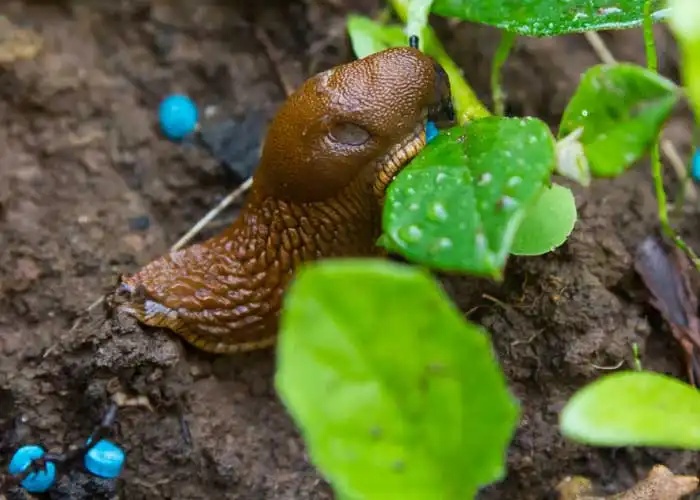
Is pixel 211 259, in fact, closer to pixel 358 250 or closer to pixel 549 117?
pixel 358 250

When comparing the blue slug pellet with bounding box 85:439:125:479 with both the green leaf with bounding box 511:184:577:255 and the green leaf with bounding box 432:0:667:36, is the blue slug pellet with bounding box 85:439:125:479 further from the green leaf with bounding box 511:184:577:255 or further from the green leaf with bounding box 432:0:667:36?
the green leaf with bounding box 432:0:667:36

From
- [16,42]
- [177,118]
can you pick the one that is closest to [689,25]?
[177,118]

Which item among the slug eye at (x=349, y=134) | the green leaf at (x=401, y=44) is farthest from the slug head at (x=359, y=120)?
the green leaf at (x=401, y=44)

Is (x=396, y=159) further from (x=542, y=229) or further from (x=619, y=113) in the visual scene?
(x=619, y=113)

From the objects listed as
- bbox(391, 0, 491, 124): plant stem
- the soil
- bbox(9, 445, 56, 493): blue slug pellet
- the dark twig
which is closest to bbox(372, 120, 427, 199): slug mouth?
bbox(391, 0, 491, 124): plant stem

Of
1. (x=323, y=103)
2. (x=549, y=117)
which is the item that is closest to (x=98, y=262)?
(x=323, y=103)
